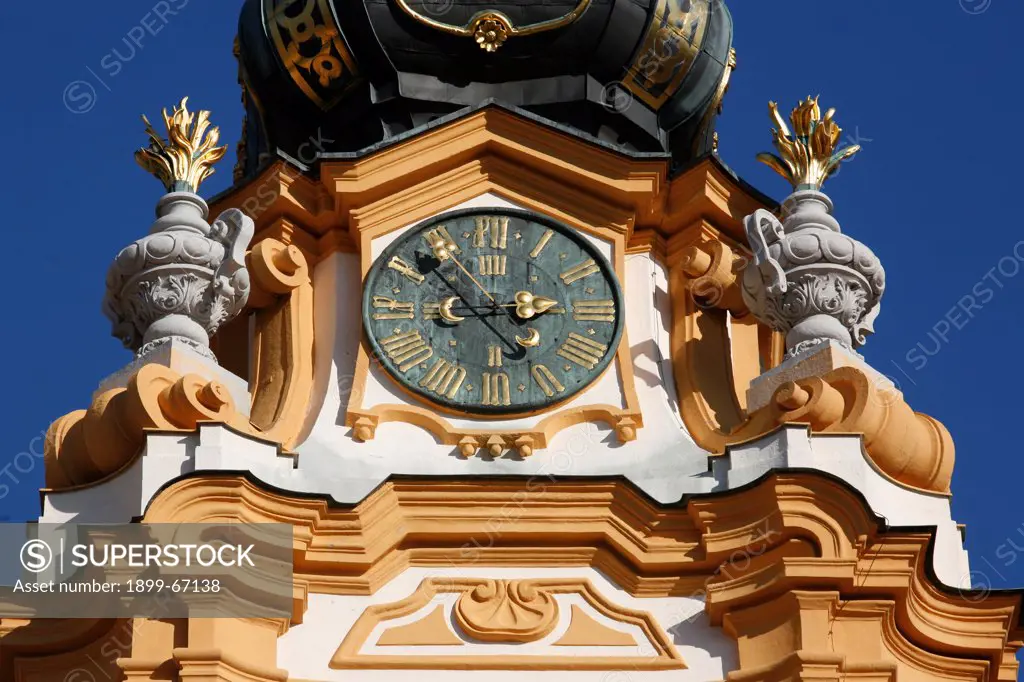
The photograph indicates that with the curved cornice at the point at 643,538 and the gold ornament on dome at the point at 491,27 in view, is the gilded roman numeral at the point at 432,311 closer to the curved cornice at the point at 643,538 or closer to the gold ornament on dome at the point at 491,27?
the curved cornice at the point at 643,538

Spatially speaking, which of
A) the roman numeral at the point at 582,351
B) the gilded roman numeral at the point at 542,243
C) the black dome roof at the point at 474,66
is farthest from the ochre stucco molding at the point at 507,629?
the black dome roof at the point at 474,66

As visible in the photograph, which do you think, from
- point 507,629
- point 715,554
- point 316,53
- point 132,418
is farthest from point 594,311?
point 132,418

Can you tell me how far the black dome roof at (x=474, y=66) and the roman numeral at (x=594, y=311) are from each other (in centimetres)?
132

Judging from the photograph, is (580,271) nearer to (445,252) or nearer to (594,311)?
(594,311)

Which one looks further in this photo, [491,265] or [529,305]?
[491,265]

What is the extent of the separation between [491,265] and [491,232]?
0.87 feet

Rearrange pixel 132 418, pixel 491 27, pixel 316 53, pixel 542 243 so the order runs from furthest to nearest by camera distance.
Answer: pixel 316 53
pixel 491 27
pixel 542 243
pixel 132 418

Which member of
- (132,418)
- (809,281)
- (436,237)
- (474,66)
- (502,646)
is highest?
(474,66)

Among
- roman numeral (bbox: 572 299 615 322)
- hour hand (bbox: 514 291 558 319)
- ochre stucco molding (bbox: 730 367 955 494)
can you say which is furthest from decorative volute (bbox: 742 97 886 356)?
hour hand (bbox: 514 291 558 319)

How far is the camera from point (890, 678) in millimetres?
21203

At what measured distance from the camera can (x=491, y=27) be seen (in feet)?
78.8

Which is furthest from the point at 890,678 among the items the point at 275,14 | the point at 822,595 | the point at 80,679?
the point at 275,14

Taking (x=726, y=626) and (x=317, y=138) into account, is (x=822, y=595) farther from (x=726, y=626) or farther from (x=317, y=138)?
(x=317, y=138)

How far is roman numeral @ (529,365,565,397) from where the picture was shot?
22.8 metres
